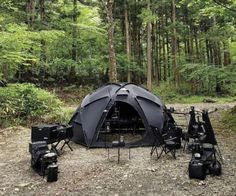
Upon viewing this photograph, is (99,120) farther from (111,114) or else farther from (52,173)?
(52,173)

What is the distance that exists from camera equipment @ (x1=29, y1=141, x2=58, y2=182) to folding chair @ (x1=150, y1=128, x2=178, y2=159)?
2473mm

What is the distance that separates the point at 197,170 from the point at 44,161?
289 cm

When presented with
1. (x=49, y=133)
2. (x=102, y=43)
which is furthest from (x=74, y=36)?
(x=49, y=133)

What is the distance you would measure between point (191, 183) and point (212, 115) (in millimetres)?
8333

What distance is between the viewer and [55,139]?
24.1 ft

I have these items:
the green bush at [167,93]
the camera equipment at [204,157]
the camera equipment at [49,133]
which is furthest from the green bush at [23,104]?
the green bush at [167,93]

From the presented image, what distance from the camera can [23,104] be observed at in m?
11.6

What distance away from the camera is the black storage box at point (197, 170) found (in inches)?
217

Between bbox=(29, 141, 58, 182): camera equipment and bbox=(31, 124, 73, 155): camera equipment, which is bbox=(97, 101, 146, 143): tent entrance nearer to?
bbox=(31, 124, 73, 155): camera equipment

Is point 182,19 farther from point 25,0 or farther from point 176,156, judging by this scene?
point 176,156

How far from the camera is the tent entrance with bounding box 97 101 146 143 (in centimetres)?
945

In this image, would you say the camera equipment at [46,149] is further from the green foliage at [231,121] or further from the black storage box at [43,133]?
the green foliage at [231,121]

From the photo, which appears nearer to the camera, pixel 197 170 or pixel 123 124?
pixel 197 170

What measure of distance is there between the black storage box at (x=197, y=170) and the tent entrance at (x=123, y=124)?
3.80 meters
